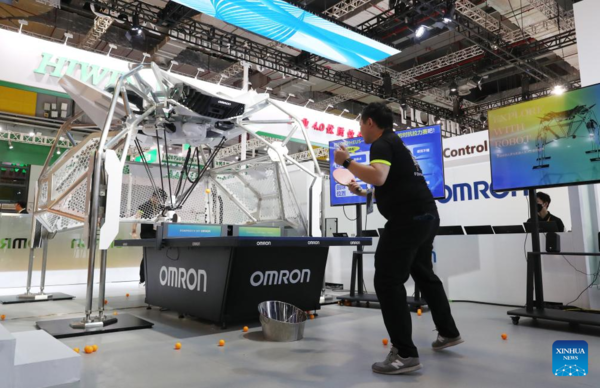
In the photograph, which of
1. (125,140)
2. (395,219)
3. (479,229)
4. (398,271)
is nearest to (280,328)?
(398,271)

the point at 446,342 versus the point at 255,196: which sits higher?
the point at 255,196

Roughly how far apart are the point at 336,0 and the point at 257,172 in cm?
544

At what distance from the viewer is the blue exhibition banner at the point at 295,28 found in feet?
22.8

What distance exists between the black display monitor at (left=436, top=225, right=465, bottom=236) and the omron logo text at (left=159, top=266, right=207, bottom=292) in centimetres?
300

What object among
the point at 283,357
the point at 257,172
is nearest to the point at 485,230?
the point at 257,172

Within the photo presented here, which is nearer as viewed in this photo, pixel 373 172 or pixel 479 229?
pixel 373 172

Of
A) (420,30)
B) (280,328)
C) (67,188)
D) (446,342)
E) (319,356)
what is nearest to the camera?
(319,356)

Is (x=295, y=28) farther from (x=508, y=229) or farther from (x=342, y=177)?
(x=342, y=177)

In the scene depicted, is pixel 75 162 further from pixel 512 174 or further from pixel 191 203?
pixel 512 174

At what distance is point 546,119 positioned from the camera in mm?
4031

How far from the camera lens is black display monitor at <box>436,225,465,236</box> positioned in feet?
17.4

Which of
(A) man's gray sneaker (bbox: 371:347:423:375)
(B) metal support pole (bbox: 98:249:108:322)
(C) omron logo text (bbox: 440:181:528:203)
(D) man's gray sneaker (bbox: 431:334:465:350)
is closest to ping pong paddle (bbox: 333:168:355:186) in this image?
(A) man's gray sneaker (bbox: 371:347:423:375)

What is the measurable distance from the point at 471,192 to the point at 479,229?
572mm

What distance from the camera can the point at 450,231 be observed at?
17.8 ft
